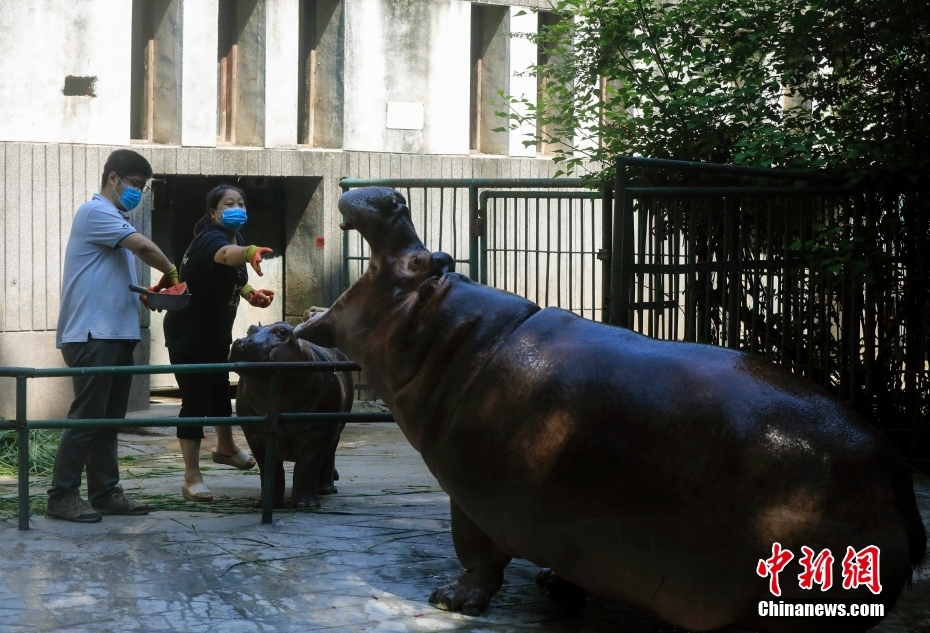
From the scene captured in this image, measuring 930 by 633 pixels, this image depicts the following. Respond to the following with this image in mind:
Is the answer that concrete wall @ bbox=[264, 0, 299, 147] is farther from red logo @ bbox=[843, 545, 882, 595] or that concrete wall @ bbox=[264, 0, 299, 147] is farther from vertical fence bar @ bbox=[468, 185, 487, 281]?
red logo @ bbox=[843, 545, 882, 595]

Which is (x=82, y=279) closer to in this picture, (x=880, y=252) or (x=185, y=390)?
(x=185, y=390)

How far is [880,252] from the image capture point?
313 inches

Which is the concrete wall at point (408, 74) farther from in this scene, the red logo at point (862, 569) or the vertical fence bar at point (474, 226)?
the red logo at point (862, 569)

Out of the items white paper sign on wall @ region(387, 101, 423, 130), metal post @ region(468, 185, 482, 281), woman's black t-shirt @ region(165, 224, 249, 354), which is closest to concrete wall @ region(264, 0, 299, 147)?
white paper sign on wall @ region(387, 101, 423, 130)

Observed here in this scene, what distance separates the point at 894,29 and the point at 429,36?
20.3 feet

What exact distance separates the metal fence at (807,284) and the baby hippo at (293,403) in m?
1.90

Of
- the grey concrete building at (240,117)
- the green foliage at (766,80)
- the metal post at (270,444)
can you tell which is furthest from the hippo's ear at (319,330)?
the grey concrete building at (240,117)

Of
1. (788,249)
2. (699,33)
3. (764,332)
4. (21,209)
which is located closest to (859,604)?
(788,249)

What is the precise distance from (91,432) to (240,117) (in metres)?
6.39

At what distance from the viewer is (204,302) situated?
7.07m

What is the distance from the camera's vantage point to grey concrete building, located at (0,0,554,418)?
10766mm

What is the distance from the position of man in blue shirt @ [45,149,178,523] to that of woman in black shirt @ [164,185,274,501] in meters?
0.55

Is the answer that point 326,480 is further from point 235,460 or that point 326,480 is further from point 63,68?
point 63,68

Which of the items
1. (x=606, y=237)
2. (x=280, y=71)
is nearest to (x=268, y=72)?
(x=280, y=71)
